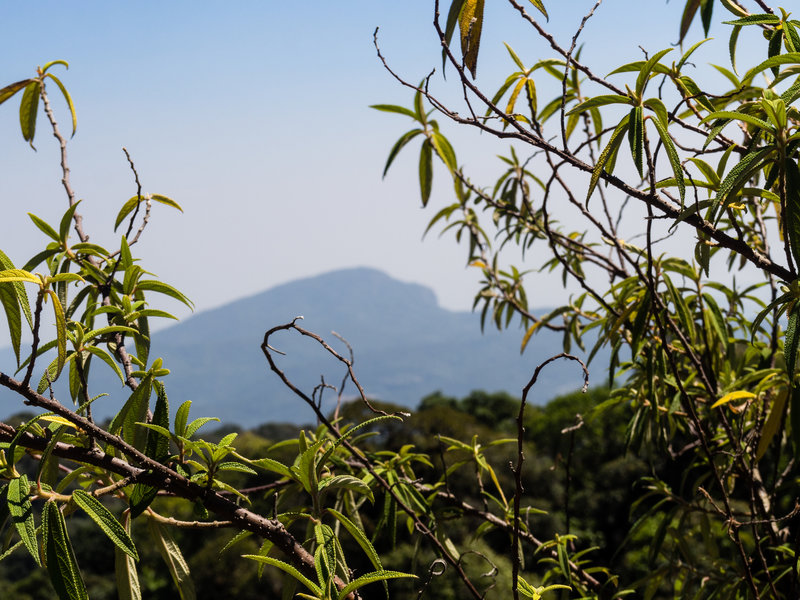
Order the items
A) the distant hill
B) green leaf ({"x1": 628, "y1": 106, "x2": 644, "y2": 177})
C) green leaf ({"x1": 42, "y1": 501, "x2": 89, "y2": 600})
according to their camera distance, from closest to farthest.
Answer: green leaf ({"x1": 42, "y1": 501, "x2": 89, "y2": 600}), green leaf ({"x1": 628, "y1": 106, "x2": 644, "y2": 177}), the distant hill

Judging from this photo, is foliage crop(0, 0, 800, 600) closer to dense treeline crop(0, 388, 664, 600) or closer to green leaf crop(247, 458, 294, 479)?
green leaf crop(247, 458, 294, 479)

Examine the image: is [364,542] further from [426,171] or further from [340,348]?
[340,348]

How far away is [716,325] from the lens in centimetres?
135

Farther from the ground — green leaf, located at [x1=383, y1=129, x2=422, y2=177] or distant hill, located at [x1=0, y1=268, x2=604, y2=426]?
green leaf, located at [x1=383, y1=129, x2=422, y2=177]

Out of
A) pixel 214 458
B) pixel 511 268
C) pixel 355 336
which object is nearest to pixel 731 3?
pixel 214 458

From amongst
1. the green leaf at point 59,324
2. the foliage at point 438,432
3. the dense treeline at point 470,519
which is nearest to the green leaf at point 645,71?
the foliage at point 438,432

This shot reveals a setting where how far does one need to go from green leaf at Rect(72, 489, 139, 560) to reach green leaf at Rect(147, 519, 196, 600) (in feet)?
0.51

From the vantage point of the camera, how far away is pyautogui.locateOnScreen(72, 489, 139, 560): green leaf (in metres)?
0.55

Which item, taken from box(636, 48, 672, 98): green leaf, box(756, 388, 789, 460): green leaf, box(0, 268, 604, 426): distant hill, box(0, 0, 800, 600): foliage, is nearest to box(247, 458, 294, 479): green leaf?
box(0, 0, 800, 600): foliage

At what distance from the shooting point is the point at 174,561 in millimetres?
715

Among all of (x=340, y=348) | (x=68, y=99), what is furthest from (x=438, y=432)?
(x=340, y=348)

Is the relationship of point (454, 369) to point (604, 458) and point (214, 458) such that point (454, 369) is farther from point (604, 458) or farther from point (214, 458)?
point (214, 458)

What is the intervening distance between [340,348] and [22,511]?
439 ft

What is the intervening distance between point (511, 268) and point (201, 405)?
15592cm
